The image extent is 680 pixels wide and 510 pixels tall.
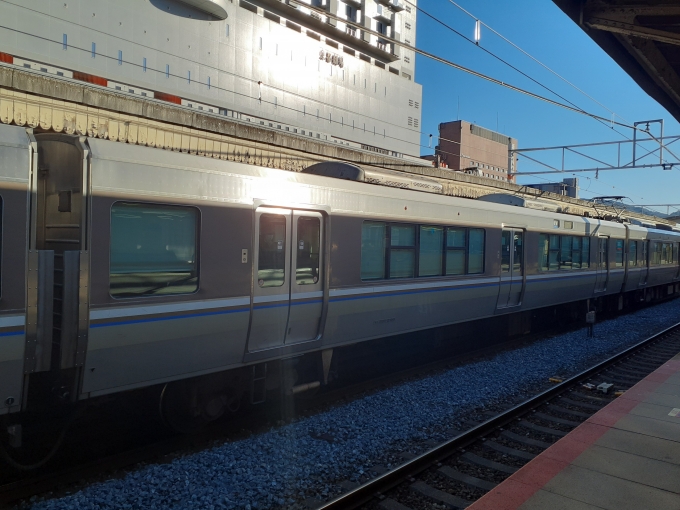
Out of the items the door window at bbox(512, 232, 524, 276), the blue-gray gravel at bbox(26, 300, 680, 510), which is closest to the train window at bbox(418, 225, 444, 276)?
the blue-gray gravel at bbox(26, 300, 680, 510)

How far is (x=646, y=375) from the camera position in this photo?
30.4 ft

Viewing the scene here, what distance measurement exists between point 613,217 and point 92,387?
56.0ft

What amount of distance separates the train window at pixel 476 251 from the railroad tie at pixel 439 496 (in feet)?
18.4

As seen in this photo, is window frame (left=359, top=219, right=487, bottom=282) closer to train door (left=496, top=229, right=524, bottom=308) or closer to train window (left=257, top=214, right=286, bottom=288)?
train door (left=496, top=229, right=524, bottom=308)

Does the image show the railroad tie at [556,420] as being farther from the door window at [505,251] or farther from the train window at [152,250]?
the train window at [152,250]

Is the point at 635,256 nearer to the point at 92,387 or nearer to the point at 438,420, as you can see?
the point at 438,420

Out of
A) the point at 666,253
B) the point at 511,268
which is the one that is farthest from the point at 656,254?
the point at 511,268

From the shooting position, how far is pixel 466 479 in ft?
17.2

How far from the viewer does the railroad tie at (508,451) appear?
5.81 meters

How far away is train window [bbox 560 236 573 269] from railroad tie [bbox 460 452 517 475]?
896cm

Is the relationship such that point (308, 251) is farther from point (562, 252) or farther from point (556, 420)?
point (562, 252)

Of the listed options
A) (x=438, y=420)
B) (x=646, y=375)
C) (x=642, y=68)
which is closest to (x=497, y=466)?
(x=438, y=420)

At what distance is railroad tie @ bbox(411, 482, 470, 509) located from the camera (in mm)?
4764

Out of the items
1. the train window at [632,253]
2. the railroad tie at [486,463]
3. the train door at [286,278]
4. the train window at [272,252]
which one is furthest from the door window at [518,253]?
the train window at [632,253]
